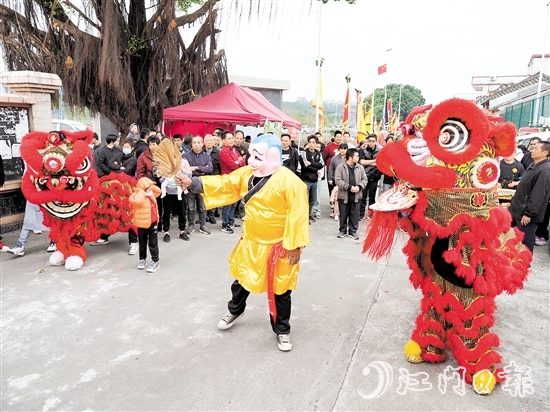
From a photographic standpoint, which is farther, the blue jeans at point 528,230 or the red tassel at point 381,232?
the blue jeans at point 528,230

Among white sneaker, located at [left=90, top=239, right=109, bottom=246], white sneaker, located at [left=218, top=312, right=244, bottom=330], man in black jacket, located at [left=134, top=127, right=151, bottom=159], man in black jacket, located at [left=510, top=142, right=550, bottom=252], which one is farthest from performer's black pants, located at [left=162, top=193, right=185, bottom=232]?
man in black jacket, located at [left=510, top=142, right=550, bottom=252]

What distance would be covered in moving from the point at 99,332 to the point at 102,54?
517 cm

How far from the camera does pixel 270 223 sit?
2.84 meters

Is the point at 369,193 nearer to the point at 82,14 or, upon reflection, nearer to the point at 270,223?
the point at 270,223

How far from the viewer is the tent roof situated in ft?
25.3

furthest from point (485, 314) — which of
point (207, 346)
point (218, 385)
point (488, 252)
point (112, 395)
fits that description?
point (112, 395)

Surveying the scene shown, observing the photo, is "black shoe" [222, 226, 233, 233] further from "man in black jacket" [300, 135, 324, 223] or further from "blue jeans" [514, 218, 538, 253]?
"blue jeans" [514, 218, 538, 253]

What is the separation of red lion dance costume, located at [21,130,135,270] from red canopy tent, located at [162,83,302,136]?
10.2ft

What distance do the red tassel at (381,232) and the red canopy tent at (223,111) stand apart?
5.77m

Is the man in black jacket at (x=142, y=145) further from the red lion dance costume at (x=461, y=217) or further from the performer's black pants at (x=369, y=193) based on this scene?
the red lion dance costume at (x=461, y=217)

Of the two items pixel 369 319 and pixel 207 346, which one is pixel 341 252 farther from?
pixel 207 346

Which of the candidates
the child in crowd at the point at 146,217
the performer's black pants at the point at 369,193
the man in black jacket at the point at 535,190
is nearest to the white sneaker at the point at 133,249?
the child in crowd at the point at 146,217

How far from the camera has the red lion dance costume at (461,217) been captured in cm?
238

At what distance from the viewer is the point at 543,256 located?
5.50 m
